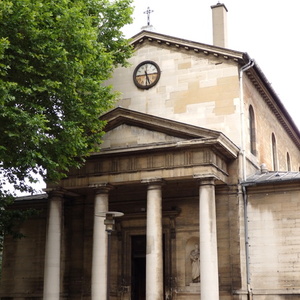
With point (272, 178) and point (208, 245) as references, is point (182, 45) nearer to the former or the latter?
point (272, 178)

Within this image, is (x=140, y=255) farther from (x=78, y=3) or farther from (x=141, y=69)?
(x=78, y=3)

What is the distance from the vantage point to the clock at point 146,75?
83.1 feet

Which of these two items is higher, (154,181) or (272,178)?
(272,178)

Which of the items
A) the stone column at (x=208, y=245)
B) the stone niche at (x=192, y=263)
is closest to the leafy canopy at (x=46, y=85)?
the stone column at (x=208, y=245)

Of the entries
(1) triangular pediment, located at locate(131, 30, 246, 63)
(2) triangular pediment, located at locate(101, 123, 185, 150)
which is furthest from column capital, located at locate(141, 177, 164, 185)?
(1) triangular pediment, located at locate(131, 30, 246, 63)

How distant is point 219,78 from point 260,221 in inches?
258

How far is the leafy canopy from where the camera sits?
16.4m

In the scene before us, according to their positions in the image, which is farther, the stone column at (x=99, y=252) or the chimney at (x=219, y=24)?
the chimney at (x=219, y=24)

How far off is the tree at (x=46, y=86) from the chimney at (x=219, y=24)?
783cm

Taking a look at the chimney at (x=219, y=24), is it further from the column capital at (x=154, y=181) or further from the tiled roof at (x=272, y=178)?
the column capital at (x=154, y=181)

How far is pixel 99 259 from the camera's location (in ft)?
68.3

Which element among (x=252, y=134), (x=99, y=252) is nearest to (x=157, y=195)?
(x=99, y=252)

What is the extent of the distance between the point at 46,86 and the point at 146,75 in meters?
8.92

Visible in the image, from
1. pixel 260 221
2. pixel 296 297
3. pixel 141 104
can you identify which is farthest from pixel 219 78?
pixel 296 297
